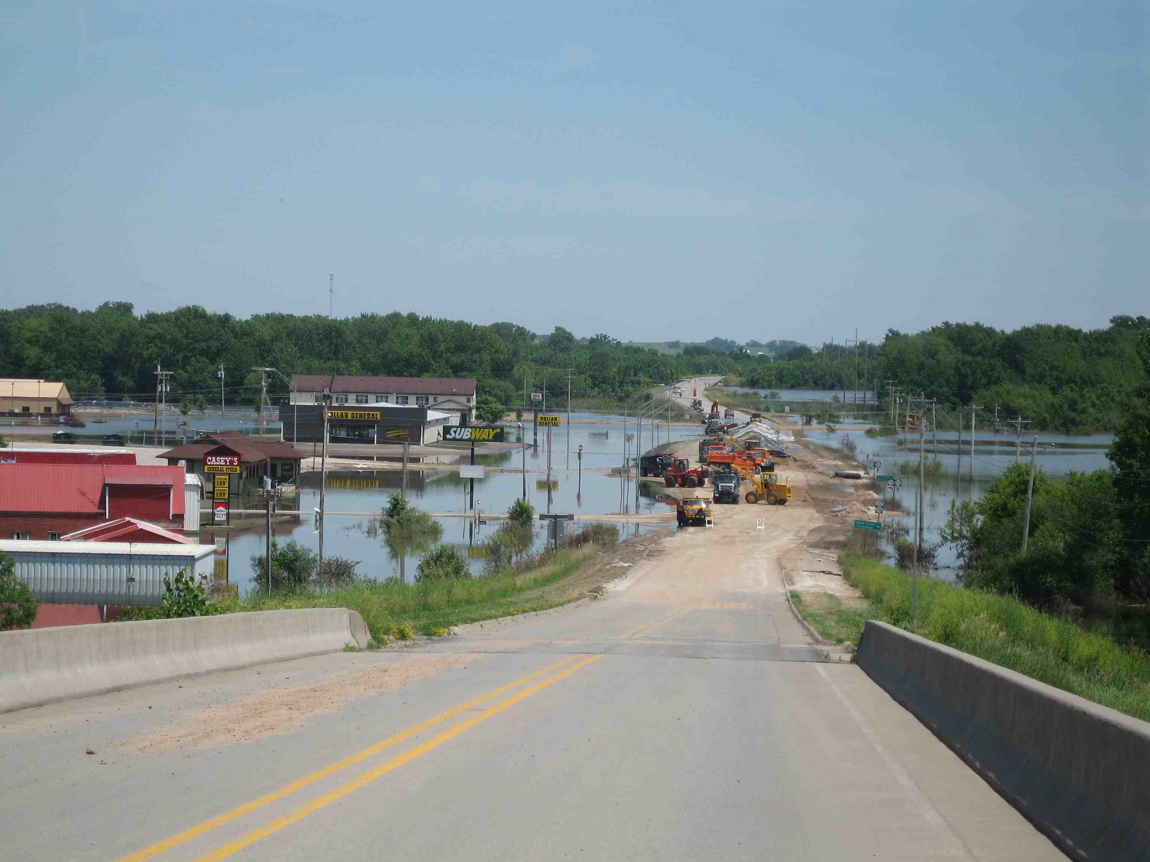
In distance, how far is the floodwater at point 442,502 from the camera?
56812 millimetres

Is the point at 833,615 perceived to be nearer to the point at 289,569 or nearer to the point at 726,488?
the point at 289,569

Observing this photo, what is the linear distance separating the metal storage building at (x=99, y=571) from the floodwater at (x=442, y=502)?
344 inches

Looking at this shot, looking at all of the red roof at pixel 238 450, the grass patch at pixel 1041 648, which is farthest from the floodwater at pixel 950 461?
the red roof at pixel 238 450

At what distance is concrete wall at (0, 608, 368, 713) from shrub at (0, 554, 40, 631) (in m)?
12.5

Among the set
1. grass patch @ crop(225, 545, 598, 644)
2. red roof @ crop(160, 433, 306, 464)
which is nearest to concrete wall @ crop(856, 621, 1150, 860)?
grass patch @ crop(225, 545, 598, 644)

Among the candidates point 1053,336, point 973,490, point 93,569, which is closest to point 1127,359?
point 1053,336

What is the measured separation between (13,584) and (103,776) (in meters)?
20.9

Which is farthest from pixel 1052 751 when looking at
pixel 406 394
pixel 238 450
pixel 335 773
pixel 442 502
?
pixel 406 394

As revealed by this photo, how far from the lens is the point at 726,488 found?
268 feet

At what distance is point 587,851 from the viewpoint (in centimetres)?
618

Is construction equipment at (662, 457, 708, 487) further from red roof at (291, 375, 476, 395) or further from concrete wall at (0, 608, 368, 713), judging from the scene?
concrete wall at (0, 608, 368, 713)

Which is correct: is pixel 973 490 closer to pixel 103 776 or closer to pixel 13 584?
pixel 13 584

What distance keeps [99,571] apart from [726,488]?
54.5 m

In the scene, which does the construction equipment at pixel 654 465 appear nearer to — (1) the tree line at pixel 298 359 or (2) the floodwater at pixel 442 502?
(2) the floodwater at pixel 442 502
